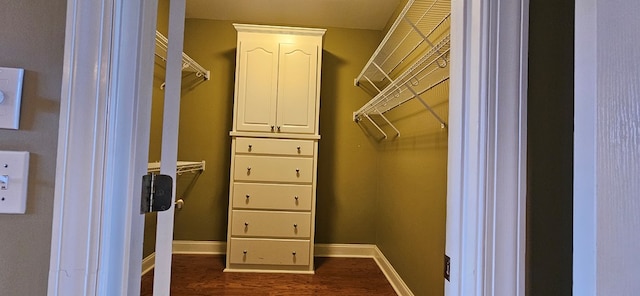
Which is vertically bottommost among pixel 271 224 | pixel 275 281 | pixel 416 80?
pixel 275 281

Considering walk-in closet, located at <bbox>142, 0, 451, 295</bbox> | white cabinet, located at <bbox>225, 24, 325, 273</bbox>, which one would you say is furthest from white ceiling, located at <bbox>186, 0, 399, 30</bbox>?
white cabinet, located at <bbox>225, 24, 325, 273</bbox>

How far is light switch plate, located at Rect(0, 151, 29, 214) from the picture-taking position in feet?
1.98

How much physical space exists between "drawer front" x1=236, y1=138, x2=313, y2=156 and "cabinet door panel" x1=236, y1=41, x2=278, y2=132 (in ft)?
0.37

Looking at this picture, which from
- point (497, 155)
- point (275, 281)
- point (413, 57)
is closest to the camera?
point (497, 155)

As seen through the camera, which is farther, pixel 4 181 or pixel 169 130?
pixel 169 130

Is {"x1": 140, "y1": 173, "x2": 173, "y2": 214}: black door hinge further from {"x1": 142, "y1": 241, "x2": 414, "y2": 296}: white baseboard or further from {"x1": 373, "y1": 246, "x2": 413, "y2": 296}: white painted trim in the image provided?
{"x1": 142, "y1": 241, "x2": 414, "y2": 296}: white baseboard

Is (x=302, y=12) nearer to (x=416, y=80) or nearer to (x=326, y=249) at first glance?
(x=416, y=80)

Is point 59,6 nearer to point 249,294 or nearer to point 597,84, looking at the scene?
point 597,84

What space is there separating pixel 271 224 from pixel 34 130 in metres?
2.51

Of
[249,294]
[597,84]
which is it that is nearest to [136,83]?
[597,84]

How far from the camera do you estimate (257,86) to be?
310cm

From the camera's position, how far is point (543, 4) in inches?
30.1

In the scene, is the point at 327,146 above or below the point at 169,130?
above

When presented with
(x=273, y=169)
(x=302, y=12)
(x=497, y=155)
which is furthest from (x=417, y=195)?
(x=302, y=12)
